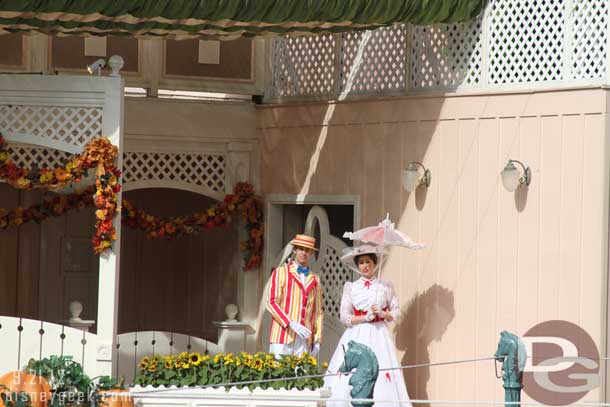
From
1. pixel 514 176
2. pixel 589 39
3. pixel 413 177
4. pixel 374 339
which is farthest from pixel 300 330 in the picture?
pixel 589 39

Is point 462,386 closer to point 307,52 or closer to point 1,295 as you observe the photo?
point 307,52

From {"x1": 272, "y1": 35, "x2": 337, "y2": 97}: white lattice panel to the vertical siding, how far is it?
19.7 inches

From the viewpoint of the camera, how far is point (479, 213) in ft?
38.7

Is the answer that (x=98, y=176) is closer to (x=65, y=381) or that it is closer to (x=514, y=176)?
(x=65, y=381)

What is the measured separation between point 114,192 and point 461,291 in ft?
10.1

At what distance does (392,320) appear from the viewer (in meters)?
11.8

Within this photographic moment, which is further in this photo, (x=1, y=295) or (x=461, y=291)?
(x=1, y=295)

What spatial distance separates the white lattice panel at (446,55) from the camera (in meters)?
12.0

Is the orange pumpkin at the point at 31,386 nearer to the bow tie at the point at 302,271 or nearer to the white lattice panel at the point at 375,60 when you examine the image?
the bow tie at the point at 302,271

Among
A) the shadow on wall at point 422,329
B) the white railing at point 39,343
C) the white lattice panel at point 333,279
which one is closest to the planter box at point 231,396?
the white railing at point 39,343

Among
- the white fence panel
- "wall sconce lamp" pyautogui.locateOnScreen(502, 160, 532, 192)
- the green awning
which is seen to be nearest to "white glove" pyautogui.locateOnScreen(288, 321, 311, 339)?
the white fence panel

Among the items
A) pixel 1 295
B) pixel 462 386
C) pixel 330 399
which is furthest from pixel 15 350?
pixel 1 295

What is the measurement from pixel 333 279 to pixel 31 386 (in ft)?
13.2

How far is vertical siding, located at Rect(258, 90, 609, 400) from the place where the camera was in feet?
36.2
